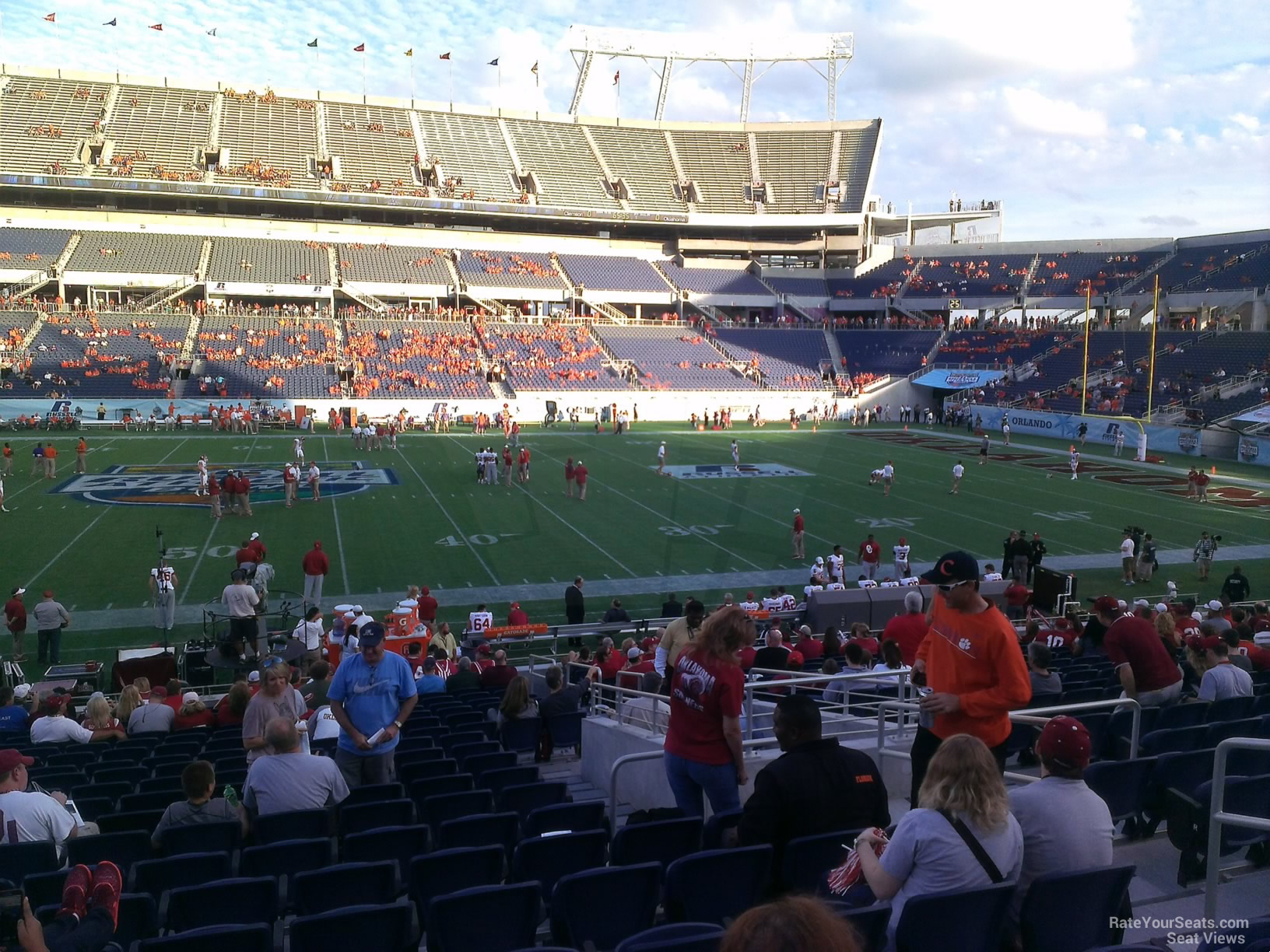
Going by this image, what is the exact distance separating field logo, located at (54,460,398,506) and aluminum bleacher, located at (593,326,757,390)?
24878 millimetres

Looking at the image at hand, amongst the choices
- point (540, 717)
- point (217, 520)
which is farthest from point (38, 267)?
point (540, 717)

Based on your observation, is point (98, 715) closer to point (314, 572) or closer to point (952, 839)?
point (314, 572)

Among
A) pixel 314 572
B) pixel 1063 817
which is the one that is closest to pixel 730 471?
pixel 314 572

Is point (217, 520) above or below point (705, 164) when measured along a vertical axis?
below

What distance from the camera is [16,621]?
47.2 ft

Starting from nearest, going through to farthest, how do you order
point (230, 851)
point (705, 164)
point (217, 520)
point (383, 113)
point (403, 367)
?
1. point (230, 851)
2. point (217, 520)
3. point (403, 367)
4. point (383, 113)
5. point (705, 164)

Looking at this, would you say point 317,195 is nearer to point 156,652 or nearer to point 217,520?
point 217,520

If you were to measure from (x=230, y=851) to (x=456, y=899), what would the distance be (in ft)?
7.63

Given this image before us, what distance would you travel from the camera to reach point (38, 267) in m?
53.3

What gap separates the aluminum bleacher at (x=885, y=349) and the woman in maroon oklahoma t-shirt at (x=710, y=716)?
2183 inches

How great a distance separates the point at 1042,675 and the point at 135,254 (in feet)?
198

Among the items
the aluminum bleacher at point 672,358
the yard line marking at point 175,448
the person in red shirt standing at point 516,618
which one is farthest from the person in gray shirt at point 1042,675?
the aluminum bleacher at point 672,358

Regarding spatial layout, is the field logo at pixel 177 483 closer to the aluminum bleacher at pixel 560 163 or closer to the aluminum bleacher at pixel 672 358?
the aluminum bleacher at pixel 672 358

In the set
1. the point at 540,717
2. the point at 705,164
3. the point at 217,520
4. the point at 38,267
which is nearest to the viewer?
the point at 540,717
